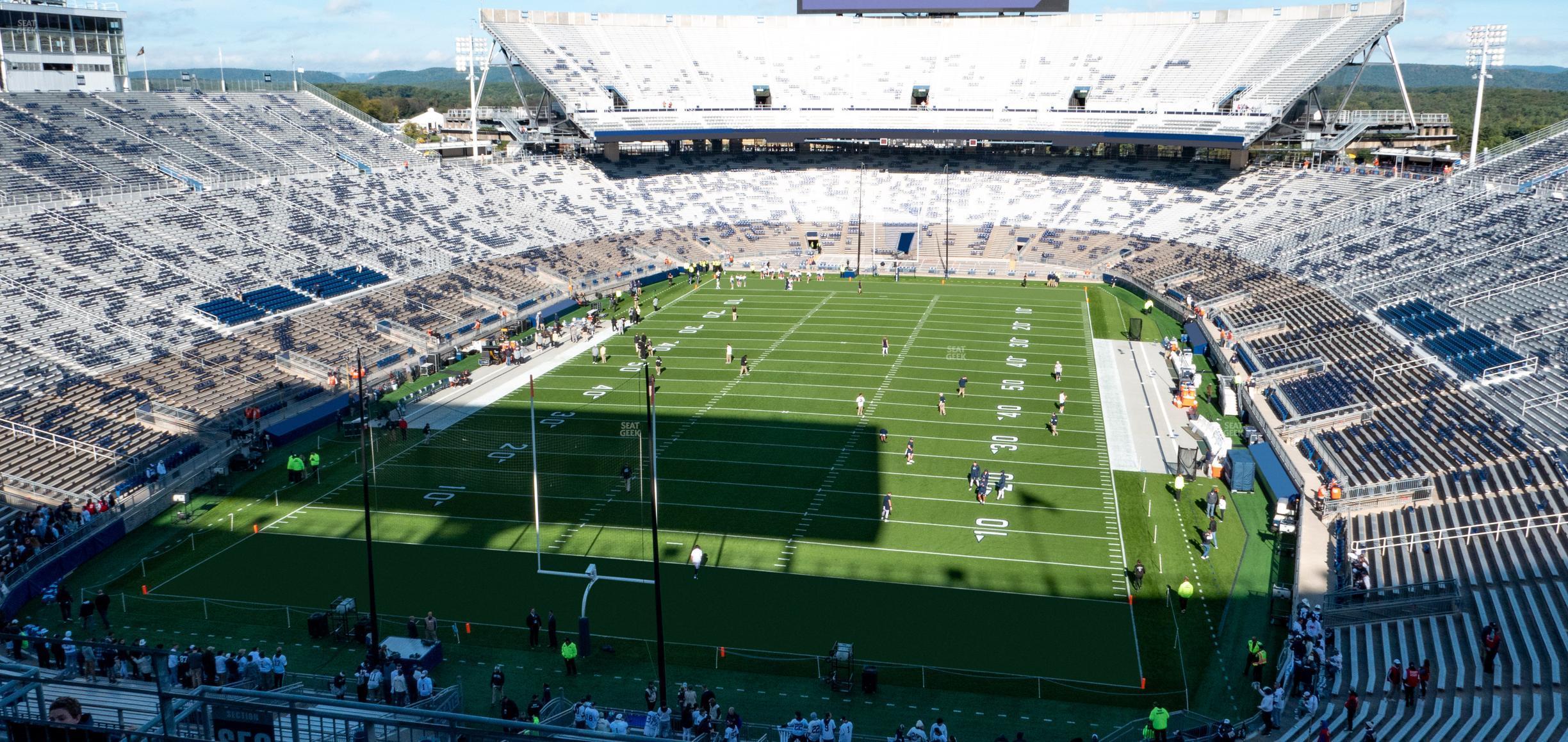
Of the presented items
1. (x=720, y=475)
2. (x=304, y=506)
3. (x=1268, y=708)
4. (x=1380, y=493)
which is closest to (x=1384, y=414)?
(x=1380, y=493)

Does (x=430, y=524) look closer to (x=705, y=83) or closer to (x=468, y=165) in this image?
(x=468, y=165)

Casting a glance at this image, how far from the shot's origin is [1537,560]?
1866 cm

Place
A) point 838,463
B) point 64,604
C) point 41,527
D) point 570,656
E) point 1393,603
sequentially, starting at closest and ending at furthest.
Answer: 1. point 570,656
2. point 1393,603
3. point 64,604
4. point 41,527
5. point 838,463

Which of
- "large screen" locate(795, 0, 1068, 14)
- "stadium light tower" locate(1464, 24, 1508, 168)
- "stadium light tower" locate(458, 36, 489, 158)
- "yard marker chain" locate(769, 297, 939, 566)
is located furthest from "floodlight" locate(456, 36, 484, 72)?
"stadium light tower" locate(1464, 24, 1508, 168)

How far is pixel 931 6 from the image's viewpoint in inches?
2859

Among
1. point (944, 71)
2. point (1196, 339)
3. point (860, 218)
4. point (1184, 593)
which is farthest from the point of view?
point (944, 71)

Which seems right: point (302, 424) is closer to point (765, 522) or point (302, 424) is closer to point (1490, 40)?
point (765, 522)

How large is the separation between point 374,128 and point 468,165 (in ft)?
19.0

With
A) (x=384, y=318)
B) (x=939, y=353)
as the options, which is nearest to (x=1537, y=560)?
(x=939, y=353)

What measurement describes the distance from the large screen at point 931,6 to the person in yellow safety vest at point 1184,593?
58.7 m

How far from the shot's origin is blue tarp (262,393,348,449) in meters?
28.6

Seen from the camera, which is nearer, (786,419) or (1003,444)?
(1003,444)

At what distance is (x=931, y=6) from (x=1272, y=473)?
5362 cm

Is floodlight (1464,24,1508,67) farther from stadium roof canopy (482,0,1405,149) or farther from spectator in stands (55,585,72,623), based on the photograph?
spectator in stands (55,585,72,623)
